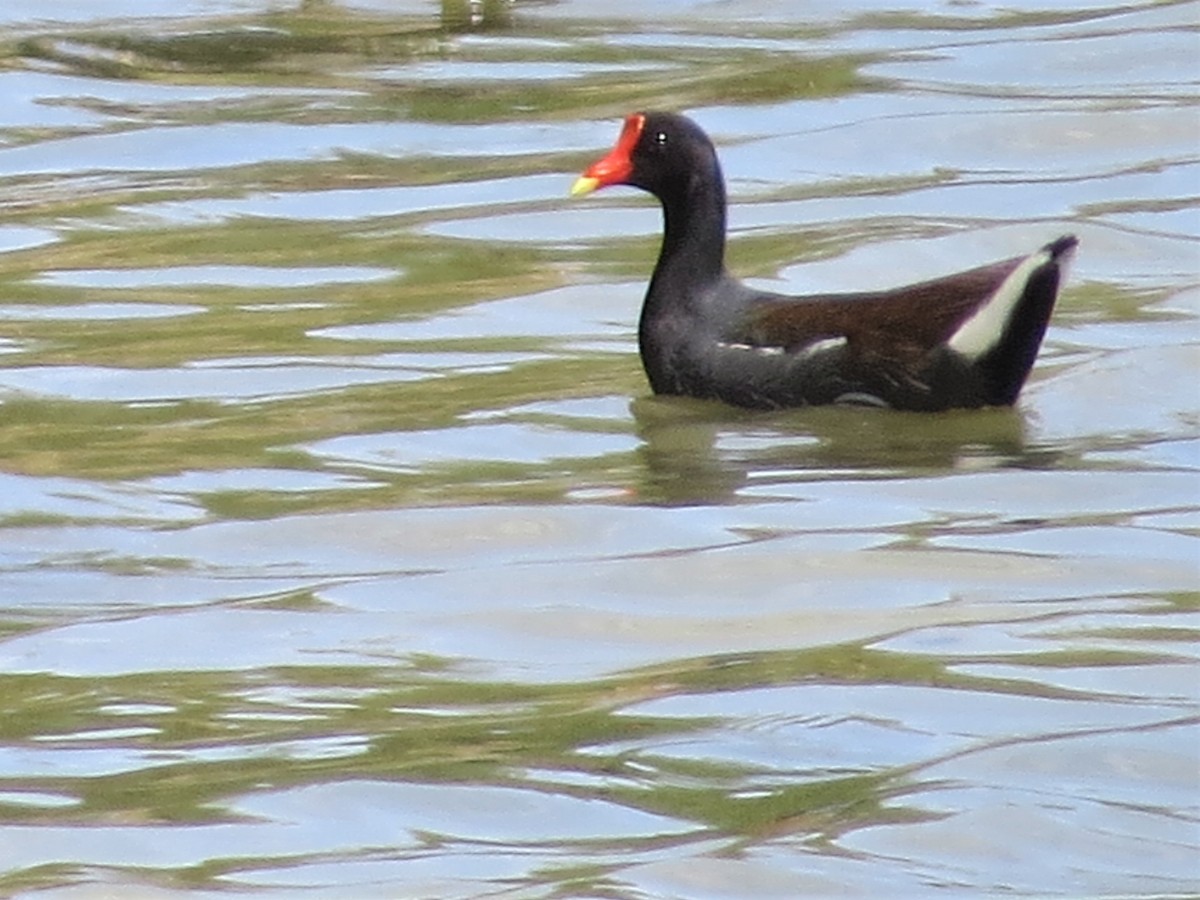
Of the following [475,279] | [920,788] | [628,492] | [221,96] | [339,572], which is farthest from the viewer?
[221,96]

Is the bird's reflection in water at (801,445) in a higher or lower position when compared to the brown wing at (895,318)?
lower

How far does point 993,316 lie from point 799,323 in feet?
1.96

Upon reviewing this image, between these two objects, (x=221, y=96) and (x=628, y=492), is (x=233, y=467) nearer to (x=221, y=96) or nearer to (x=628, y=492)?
(x=628, y=492)

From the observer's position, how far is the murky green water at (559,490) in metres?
5.80

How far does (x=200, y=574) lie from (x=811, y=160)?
5.39 m

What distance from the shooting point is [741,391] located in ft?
30.3

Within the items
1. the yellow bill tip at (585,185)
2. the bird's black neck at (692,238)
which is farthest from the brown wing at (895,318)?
the yellow bill tip at (585,185)

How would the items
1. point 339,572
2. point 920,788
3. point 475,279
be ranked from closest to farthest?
point 920,788 → point 339,572 → point 475,279

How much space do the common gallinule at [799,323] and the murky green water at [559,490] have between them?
0.11m

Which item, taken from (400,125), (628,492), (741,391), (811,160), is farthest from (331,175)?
(628,492)

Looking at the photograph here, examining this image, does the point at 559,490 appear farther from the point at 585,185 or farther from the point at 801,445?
the point at 585,185

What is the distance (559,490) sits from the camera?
827 cm

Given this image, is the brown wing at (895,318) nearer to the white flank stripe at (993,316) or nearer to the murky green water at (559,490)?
Answer: the white flank stripe at (993,316)

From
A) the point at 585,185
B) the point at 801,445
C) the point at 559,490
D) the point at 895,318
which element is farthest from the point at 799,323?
the point at 559,490
